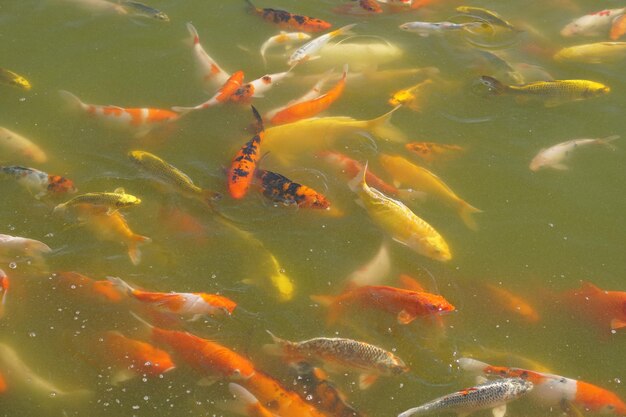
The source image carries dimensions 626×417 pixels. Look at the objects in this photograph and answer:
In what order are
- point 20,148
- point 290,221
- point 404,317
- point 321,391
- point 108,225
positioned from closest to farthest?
point 321,391 → point 404,317 → point 108,225 → point 290,221 → point 20,148

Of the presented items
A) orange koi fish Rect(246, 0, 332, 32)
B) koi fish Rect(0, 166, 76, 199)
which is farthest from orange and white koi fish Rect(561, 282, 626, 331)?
koi fish Rect(0, 166, 76, 199)

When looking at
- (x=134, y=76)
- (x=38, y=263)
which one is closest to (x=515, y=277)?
(x=38, y=263)

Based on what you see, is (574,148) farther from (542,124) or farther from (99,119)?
(99,119)

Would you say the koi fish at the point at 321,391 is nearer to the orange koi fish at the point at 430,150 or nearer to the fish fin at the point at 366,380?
the fish fin at the point at 366,380

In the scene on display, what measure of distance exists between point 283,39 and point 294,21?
0.97ft

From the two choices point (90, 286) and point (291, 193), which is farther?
point (291, 193)

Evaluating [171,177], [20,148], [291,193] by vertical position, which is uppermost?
[291,193]

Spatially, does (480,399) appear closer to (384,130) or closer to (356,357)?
(356,357)

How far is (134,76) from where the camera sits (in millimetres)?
5930

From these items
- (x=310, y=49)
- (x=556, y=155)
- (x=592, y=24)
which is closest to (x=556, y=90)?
(x=556, y=155)

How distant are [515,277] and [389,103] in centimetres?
201

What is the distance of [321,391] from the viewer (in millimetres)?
3721

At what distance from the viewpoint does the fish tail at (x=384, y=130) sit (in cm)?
525

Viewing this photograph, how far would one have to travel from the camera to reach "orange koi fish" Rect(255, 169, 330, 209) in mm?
4578
